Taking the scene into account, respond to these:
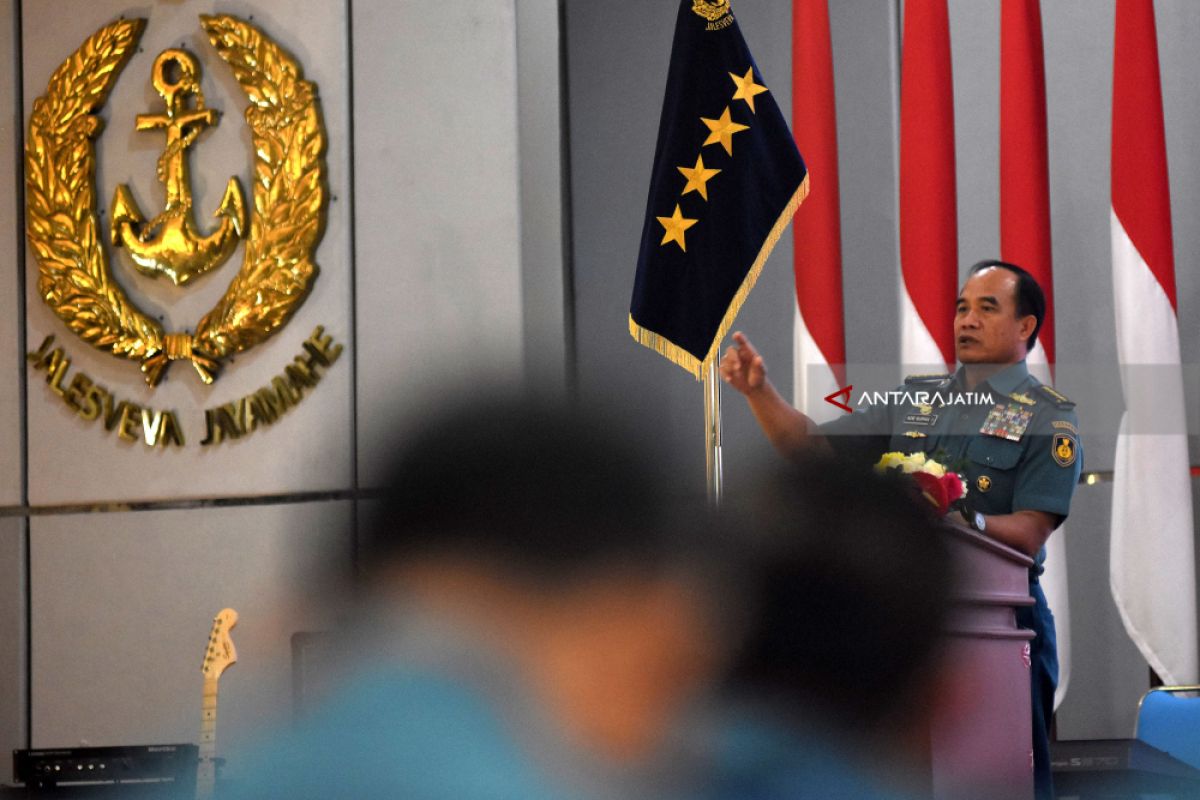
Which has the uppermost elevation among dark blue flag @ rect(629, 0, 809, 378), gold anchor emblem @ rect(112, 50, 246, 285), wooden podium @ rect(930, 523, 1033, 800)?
gold anchor emblem @ rect(112, 50, 246, 285)

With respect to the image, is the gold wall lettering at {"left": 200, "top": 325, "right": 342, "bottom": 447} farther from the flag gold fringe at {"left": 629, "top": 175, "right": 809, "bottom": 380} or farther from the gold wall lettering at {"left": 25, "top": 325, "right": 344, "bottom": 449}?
the flag gold fringe at {"left": 629, "top": 175, "right": 809, "bottom": 380}

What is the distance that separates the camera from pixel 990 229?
425 centimetres

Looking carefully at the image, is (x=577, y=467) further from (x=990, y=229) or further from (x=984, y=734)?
(x=990, y=229)

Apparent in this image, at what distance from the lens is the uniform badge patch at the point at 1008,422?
8.80 feet

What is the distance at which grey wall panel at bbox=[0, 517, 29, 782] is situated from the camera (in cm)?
421

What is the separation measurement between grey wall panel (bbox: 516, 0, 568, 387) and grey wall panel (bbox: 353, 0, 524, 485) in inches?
2.1

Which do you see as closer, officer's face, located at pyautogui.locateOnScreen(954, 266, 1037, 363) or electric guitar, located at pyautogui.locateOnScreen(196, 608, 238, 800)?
electric guitar, located at pyautogui.locateOnScreen(196, 608, 238, 800)

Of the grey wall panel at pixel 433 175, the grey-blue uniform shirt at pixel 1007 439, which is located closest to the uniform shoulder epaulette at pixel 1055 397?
the grey-blue uniform shirt at pixel 1007 439

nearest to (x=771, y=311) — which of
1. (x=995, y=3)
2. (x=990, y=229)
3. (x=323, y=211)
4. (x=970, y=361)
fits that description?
(x=990, y=229)

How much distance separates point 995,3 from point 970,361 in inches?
78.2

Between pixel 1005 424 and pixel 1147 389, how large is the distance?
4.21 ft

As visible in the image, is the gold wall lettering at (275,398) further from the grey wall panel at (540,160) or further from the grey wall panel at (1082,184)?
the grey wall panel at (1082,184)

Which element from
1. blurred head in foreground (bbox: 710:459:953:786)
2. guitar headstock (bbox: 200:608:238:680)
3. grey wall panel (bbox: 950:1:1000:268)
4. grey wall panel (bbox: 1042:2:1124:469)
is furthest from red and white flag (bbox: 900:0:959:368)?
blurred head in foreground (bbox: 710:459:953:786)

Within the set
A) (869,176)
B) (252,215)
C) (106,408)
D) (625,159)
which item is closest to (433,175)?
(252,215)
